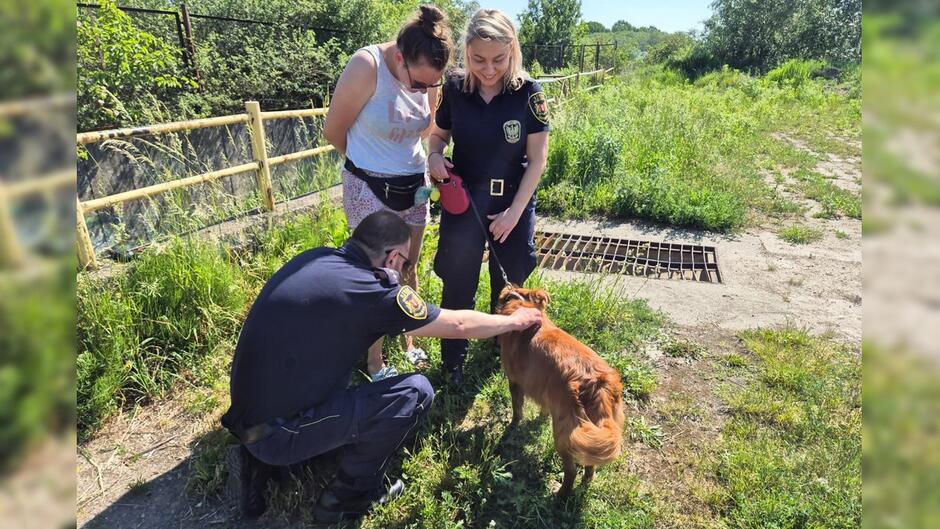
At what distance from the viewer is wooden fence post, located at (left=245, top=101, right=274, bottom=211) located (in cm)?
480

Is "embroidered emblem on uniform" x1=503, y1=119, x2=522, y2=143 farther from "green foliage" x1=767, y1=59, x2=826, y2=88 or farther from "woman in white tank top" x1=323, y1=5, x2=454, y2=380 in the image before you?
"green foliage" x1=767, y1=59, x2=826, y2=88

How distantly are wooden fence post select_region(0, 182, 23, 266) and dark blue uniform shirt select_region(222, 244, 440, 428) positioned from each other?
6.70ft

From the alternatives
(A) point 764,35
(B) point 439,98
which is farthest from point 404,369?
(A) point 764,35

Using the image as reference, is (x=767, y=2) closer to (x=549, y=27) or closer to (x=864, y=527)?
(x=549, y=27)

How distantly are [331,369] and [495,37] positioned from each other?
189 centimetres

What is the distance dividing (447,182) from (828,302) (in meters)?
3.77

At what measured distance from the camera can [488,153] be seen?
120 inches

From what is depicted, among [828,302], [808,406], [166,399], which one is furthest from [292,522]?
[828,302]

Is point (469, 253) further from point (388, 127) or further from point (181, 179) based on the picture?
point (181, 179)

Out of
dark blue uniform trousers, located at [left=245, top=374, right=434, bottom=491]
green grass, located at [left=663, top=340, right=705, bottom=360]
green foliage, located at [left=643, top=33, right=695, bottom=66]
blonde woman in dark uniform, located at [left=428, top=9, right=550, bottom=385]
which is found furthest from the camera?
green foliage, located at [left=643, top=33, right=695, bottom=66]

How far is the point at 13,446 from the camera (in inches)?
12.6

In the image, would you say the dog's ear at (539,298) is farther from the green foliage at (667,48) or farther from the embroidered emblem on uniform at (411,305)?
the green foliage at (667,48)

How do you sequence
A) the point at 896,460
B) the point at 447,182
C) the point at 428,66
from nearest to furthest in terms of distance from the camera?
the point at 896,460 → the point at 428,66 → the point at 447,182

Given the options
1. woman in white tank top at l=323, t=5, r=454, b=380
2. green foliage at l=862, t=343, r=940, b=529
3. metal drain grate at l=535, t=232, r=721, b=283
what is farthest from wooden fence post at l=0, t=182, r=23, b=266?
metal drain grate at l=535, t=232, r=721, b=283
